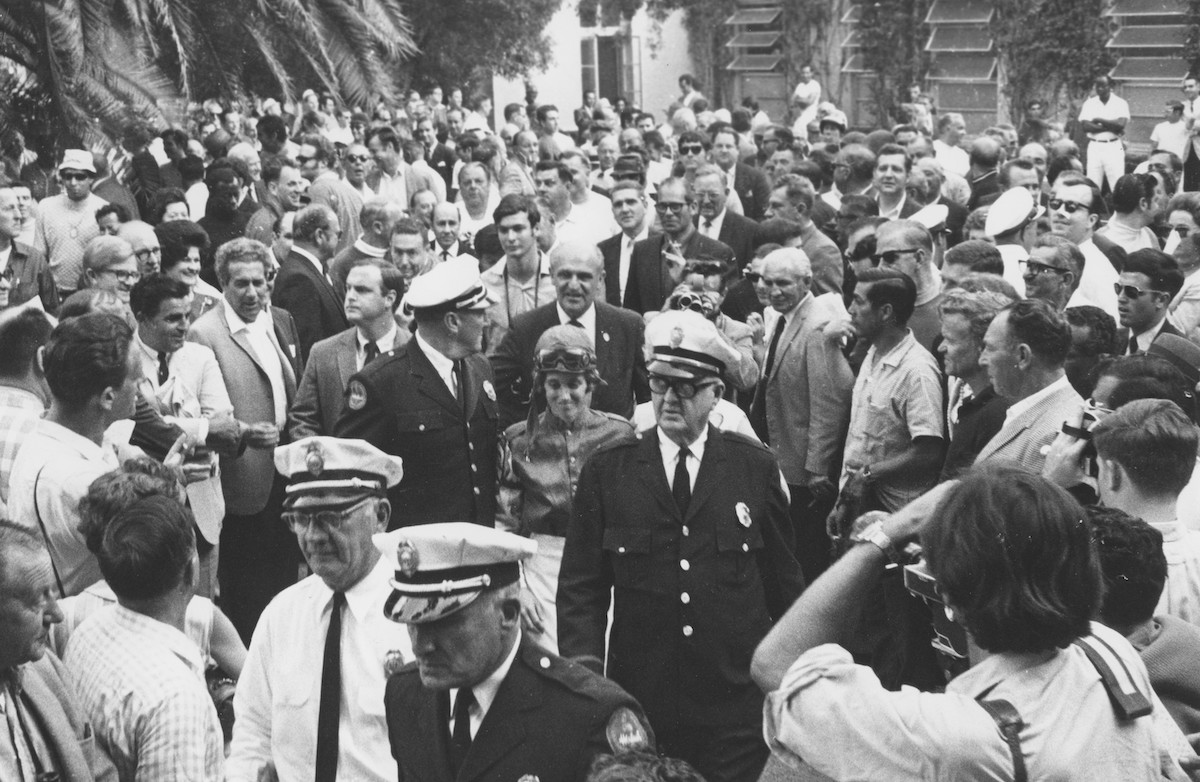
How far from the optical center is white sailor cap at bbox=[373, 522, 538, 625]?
123 inches

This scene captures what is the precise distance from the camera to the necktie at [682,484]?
4.73m

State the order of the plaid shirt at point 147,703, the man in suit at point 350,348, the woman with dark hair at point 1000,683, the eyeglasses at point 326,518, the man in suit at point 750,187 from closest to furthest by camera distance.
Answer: the woman with dark hair at point 1000,683 < the plaid shirt at point 147,703 < the eyeglasses at point 326,518 < the man in suit at point 350,348 < the man in suit at point 750,187

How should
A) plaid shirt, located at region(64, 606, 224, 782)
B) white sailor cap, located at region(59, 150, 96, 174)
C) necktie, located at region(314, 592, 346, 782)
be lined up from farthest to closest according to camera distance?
1. white sailor cap, located at region(59, 150, 96, 174)
2. necktie, located at region(314, 592, 346, 782)
3. plaid shirt, located at region(64, 606, 224, 782)

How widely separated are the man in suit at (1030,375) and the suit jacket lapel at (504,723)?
8.69 ft

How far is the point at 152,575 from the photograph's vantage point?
3.79m

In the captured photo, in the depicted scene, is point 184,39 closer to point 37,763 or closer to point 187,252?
point 187,252

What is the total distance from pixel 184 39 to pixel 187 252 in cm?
190

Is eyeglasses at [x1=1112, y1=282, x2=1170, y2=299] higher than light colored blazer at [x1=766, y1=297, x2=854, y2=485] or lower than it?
higher

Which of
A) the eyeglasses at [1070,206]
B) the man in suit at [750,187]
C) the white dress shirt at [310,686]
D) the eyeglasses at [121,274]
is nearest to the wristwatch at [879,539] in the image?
the white dress shirt at [310,686]

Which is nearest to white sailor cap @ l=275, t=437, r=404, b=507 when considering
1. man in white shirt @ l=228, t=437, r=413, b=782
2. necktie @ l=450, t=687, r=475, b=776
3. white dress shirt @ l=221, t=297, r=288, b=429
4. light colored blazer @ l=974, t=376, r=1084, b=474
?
man in white shirt @ l=228, t=437, r=413, b=782

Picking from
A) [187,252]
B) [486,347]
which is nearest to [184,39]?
[187,252]

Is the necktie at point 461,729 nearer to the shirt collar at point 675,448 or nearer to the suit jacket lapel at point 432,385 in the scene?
the shirt collar at point 675,448

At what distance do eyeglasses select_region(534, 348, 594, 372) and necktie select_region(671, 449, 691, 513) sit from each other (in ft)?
3.17

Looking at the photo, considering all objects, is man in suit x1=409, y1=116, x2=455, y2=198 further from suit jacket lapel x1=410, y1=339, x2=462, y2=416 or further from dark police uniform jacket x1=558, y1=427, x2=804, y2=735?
dark police uniform jacket x1=558, y1=427, x2=804, y2=735
